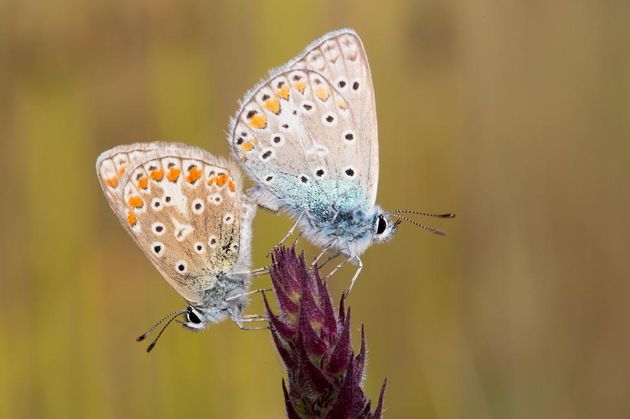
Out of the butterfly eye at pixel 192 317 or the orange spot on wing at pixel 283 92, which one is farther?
the orange spot on wing at pixel 283 92

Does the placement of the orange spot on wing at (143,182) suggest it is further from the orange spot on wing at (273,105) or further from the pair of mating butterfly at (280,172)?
the orange spot on wing at (273,105)

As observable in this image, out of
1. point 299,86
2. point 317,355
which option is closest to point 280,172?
point 299,86

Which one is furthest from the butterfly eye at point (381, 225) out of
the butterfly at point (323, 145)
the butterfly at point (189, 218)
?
the butterfly at point (189, 218)

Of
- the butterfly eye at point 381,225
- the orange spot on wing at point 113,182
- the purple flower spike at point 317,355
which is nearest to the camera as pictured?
the purple flower spike at point 317,355

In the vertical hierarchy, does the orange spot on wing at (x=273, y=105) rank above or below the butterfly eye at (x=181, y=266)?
above

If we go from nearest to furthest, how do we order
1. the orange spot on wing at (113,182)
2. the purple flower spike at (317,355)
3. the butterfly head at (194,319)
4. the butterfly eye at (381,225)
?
the purple flower spike at (317,355)
the butterfly head at (194,319)
the orange spot on wing at (113,182)
the butterfly eye at (381,225)

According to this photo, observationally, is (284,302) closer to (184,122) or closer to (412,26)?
(184,122)

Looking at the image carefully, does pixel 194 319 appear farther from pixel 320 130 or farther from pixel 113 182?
pixel 320 130
